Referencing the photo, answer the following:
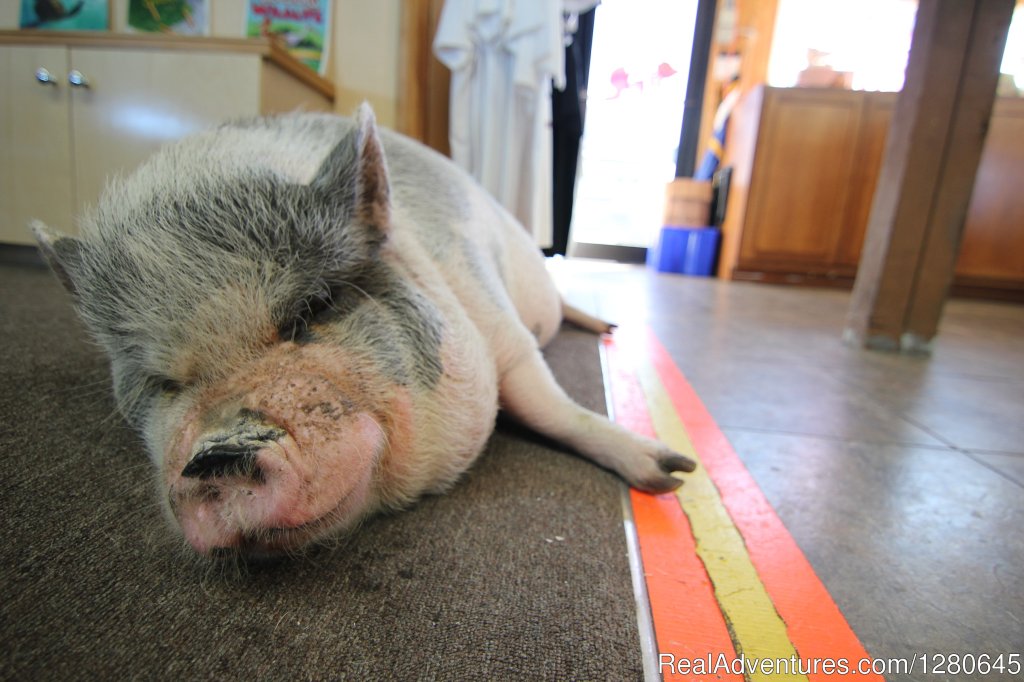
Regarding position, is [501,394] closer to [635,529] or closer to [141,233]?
[635,529]

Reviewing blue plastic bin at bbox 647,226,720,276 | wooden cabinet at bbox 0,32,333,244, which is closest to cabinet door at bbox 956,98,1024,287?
blue plastic bin at bbox 647,226,720,276

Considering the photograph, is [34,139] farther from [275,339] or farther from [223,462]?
[223,462]

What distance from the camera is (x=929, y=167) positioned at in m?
2.61

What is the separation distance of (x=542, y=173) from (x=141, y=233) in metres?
3.05

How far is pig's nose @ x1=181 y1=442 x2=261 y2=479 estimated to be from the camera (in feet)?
2.01

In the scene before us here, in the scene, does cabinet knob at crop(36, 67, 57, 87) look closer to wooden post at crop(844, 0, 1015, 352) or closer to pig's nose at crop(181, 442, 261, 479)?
pig's nose at crop(181, 442, 261, 479)

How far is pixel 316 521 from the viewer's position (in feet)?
2.51

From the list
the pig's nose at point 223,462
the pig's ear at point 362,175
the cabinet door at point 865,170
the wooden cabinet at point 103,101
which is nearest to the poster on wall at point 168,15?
the wooden cabinet at point 103,101

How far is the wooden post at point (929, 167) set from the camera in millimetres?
2482

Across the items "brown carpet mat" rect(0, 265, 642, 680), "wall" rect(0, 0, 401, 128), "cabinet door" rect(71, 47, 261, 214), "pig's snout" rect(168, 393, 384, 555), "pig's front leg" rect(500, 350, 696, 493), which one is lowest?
"brown carpet mat" rect(0, 265, 642, 680)

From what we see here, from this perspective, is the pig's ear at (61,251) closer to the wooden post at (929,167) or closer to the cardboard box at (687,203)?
the wooden post at (929,167)

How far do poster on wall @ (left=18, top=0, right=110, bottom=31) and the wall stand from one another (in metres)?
0.05

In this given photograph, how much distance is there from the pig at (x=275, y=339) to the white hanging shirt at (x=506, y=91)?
2536mm

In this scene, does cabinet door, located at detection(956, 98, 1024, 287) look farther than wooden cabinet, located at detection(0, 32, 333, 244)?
Yes
